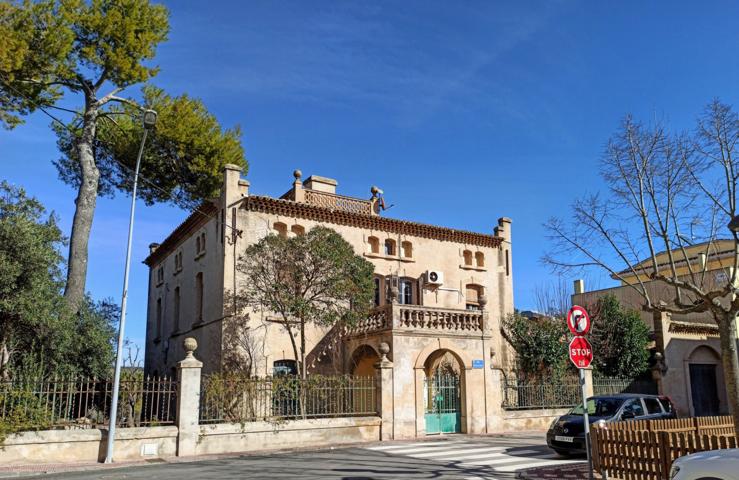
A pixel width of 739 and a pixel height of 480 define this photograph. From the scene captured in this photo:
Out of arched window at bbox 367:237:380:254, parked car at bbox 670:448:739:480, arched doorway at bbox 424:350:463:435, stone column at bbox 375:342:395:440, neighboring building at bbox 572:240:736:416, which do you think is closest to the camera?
parked car at bbox 670:448:739:480

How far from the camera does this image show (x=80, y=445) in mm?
13875

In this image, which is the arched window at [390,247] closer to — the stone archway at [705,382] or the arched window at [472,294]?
the arched window at [472,294]

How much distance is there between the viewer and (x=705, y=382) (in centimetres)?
2905

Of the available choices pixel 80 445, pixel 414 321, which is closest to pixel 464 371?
pixel 414 321

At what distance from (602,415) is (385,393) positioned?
6509mm

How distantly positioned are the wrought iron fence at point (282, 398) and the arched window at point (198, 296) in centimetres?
754

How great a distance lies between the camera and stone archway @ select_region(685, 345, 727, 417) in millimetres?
28391

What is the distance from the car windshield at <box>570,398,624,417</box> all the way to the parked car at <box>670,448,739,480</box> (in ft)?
27.4

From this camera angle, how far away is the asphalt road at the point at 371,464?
1195 centimetres

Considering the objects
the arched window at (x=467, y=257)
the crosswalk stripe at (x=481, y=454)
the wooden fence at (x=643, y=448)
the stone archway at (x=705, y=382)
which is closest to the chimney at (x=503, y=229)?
the arched window at (x=467, y=257)

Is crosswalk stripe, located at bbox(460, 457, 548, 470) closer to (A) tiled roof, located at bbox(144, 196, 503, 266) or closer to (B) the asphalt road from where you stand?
(B) the asphalt road

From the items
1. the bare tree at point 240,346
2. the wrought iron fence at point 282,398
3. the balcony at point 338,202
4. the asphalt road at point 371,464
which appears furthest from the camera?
the balcony at point 338,202

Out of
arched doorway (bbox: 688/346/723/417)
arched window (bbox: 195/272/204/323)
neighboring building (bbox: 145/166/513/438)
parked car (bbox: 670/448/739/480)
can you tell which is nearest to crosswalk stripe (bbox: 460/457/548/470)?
neighboring building (bbox: 145/166/513/438)

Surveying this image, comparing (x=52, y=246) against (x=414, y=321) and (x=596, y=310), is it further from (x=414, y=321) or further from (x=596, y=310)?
(x=596, y=310)
